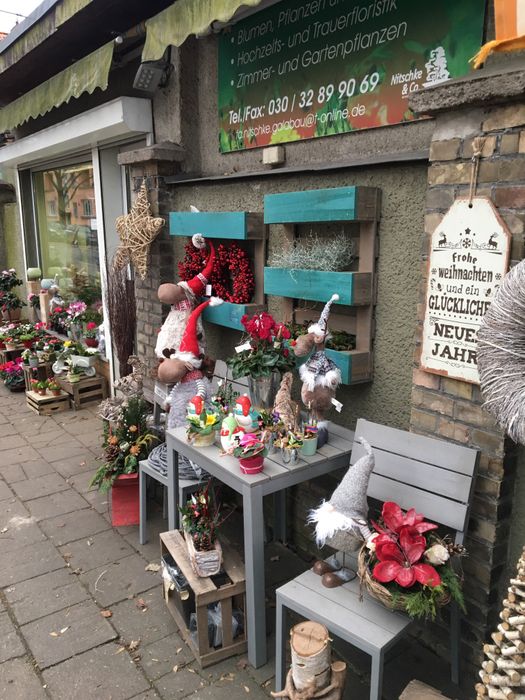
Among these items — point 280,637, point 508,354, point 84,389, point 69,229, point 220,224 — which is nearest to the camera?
point 508,354

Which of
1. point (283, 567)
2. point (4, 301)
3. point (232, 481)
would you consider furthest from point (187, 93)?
point (4, 301)

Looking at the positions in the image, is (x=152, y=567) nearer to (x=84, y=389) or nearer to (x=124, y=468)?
(x=124, y=468)

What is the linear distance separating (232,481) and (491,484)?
1.09 meters

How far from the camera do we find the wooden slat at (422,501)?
7.13ft

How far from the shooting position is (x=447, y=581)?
1.92m

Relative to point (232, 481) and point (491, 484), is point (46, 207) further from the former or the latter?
point (491, 484)

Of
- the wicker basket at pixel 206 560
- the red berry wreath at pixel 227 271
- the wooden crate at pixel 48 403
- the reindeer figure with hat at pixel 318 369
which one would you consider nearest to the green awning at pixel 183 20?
the red berry wreath at pixel 227 271

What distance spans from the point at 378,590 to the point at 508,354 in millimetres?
965

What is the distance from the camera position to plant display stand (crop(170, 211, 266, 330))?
334 cm

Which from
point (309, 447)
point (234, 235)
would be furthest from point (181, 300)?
point (309, 447)

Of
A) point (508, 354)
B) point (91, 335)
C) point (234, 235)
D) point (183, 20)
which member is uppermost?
point (183, 20)

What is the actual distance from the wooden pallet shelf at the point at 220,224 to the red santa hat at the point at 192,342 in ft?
1.46

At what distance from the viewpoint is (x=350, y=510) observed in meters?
2.16

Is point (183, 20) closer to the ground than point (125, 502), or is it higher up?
higher up
